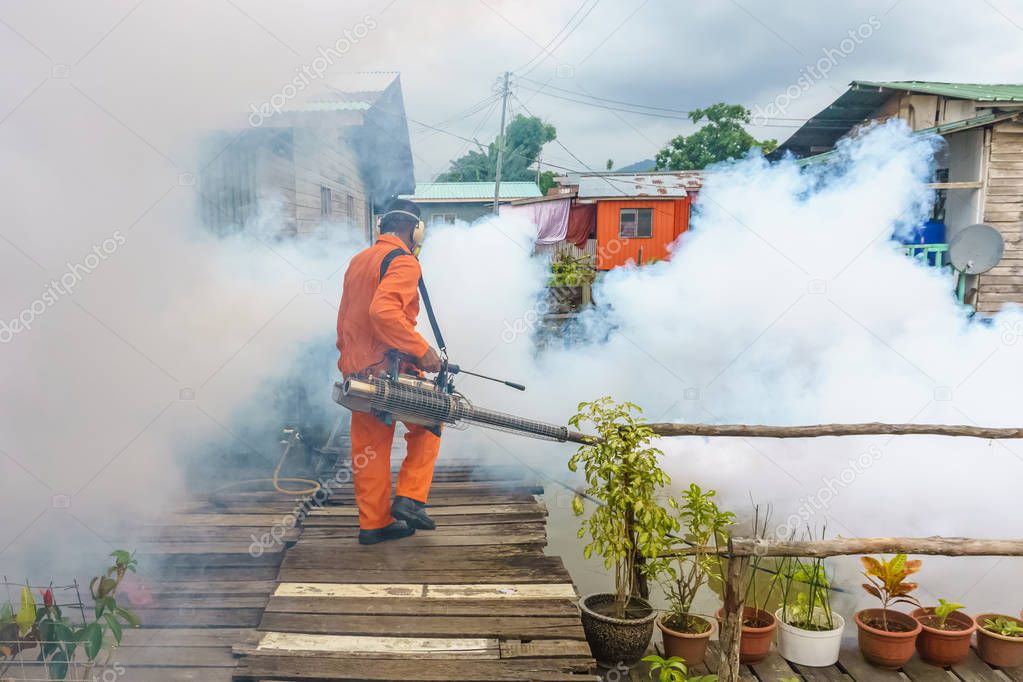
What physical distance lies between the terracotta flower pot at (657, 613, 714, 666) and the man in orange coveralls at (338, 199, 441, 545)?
1.83 metres

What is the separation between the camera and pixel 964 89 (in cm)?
1447

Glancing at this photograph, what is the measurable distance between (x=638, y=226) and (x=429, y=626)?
19537 mm

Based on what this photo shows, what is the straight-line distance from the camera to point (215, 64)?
5211mm

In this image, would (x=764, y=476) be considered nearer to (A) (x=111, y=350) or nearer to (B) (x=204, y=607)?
(B) (x=204, y=607)

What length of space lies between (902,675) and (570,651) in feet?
6.57

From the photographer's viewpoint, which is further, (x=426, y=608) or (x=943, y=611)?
(x=943, y=611)

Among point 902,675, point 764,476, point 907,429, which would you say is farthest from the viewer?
point 764,476

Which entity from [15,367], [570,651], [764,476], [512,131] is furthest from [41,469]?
[512,131]

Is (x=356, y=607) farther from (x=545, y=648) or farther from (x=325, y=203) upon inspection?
(x=325, y=203)

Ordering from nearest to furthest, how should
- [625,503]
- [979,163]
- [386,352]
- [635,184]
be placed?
[625,503], [386,352], [979,163], [635,184]

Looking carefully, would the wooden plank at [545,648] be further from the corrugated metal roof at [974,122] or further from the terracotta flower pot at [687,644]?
the corrugated metal roof at [974,122]

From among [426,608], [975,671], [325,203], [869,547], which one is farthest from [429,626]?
[325,203]

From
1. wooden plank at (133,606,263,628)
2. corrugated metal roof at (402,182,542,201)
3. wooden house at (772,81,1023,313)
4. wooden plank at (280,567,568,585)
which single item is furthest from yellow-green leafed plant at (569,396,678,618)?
corrugated metal roof at (402,182,542,201)

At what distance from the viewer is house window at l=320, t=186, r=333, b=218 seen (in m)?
8.41
